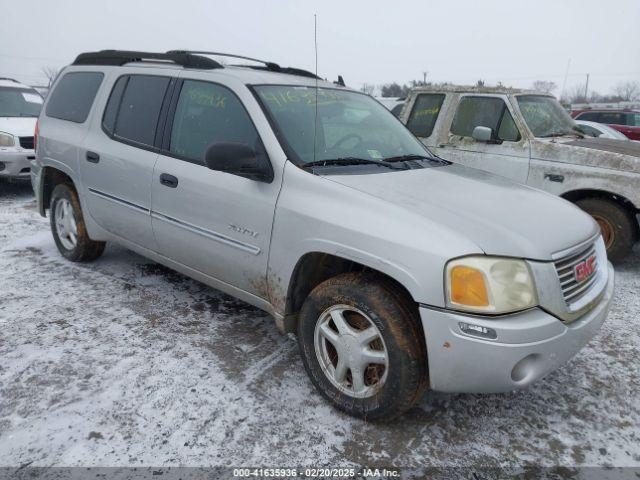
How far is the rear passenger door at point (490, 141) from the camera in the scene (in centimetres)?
535

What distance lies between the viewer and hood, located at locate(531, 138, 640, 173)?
479cm

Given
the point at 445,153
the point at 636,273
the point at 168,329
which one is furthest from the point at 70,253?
the point at 636,273

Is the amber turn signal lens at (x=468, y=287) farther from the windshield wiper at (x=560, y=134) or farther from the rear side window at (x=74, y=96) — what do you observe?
the windshield wiper at (x=560, y=134)

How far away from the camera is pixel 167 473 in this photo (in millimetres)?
2176

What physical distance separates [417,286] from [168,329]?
6.56ft

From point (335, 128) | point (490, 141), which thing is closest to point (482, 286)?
point (335, 128)

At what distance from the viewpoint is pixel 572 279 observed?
7.91ft

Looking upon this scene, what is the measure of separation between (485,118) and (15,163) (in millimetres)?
6632

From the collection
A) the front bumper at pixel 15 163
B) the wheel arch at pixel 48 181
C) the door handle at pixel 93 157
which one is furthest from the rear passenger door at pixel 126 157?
the front bumper at pixel 15 163

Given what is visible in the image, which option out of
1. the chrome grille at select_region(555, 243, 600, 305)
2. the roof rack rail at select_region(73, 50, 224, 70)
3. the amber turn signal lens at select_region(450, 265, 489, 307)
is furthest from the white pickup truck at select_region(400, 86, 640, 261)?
the amber turn signal lens at select_region(450, 265, 489, 307)

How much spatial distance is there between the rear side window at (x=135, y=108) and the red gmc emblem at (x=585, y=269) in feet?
9.40

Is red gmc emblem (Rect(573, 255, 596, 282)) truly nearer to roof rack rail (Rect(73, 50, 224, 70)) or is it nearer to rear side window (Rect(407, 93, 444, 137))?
roof rack rail (Rect(73, 50, 224, 70))

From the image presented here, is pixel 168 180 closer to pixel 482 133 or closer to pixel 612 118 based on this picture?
pixel 482 133

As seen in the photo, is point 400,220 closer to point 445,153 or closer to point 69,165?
point 69,165
